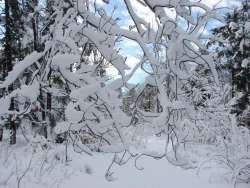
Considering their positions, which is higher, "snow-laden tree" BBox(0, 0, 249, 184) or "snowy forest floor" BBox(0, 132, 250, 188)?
"snow-laden tree" BBox(0, 0, 249, 184)

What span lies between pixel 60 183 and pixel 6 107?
565 cm

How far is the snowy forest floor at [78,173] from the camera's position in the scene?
6.69 m

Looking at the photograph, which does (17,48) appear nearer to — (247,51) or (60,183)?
(247,51)

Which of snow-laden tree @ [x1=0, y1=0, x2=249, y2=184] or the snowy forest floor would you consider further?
the snowy forest floor

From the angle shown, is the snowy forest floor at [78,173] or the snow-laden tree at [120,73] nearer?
the snow-laden tree at [120,73]

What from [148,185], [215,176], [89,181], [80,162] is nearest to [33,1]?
[89,181]

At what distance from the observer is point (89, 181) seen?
26.4ft

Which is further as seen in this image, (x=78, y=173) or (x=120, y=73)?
(x=78, y=173)

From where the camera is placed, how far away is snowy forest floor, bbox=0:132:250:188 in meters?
6.69

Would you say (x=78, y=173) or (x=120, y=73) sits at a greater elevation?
(x=120, y=73)

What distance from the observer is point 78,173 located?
8492mm

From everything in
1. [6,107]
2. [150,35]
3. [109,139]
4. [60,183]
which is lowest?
[60,183]

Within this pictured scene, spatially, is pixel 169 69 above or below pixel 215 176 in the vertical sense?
above

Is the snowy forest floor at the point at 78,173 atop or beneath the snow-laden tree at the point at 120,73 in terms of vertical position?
beneath
